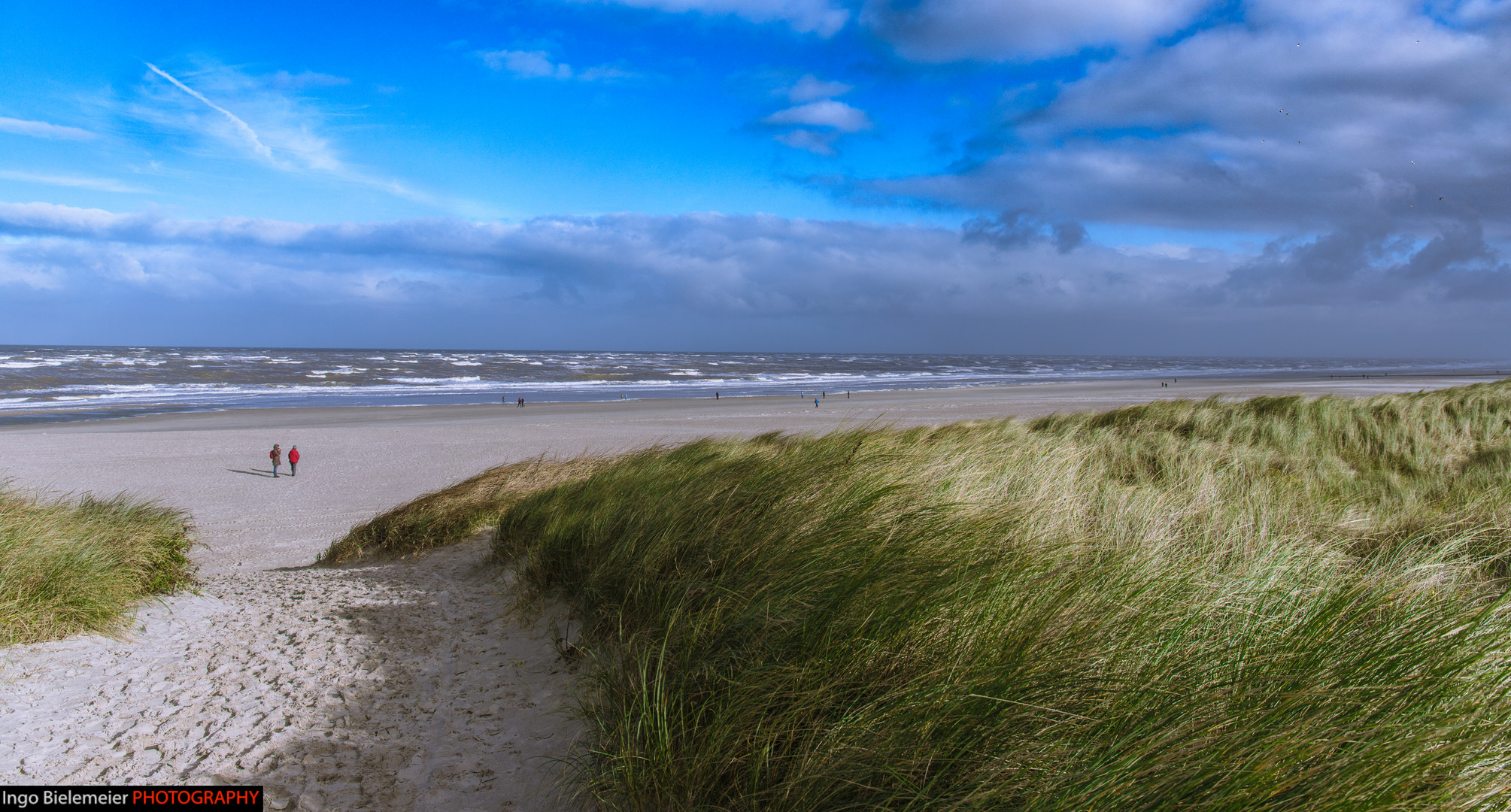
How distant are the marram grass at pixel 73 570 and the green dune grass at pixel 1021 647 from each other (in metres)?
2.51

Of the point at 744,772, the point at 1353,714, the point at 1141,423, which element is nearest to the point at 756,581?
the point at 744,772

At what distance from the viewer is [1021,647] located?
2.28 meters

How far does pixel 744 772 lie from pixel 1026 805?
927 mm

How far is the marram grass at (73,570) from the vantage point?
160 inches

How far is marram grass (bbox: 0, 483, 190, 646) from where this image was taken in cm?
406

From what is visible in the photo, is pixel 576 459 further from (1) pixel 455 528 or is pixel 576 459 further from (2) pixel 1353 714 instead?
(2) pixel 1353 714

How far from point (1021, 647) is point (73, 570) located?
17.9ft

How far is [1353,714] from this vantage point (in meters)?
1.88

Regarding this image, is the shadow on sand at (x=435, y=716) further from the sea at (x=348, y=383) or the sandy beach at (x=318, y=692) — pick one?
the sea at (x=348, y=383)

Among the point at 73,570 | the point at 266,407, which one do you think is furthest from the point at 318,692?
the point at 266,407

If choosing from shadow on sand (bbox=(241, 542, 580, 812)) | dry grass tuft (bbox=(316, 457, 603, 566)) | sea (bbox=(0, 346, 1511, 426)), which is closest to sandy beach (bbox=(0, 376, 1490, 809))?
shadow on sand (bbox=(241, 542, 580, 812))

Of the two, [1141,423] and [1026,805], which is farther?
[1141,423]

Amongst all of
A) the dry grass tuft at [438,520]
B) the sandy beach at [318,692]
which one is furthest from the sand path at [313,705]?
the dry grass tuft at [438,520]

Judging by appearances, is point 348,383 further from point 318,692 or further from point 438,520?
point 318,692
